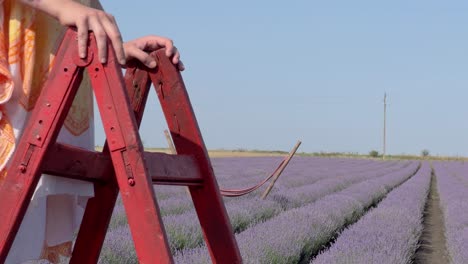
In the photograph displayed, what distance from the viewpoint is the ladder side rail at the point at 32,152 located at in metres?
1.57

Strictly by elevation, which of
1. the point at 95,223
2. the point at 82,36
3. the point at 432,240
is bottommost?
the point at 432,240

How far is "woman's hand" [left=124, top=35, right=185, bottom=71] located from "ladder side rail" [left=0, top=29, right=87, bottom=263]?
31 cm

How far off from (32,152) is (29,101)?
244 millimetres

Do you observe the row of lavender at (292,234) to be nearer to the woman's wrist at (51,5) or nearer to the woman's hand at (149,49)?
the woman's hand at (149,49)

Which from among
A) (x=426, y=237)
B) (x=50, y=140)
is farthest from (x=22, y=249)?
(x=426, y=237)

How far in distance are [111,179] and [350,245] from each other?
3691 millimetres

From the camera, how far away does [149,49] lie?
6.40 ft

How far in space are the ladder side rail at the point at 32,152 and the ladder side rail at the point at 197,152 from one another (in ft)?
1.10

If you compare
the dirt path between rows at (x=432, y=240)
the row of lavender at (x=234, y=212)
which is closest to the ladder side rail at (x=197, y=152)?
the row of lavender at (x=234, y=212)

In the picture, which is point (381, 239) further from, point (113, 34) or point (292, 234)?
point (113, 34)

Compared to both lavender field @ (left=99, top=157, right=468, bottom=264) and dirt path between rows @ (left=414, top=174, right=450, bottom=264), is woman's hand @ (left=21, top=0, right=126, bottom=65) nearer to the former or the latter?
lavender field @ (left=99, top=157, right=468, bottom=264)

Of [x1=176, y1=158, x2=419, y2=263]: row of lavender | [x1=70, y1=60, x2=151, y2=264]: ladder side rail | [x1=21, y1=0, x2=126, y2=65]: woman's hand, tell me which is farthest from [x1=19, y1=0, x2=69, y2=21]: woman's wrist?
[x1=176, y1=158, x2=419, y2=263]: row of lavender

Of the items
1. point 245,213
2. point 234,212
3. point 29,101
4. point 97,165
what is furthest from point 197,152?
point 245,213

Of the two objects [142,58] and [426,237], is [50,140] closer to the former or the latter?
[142,58]
